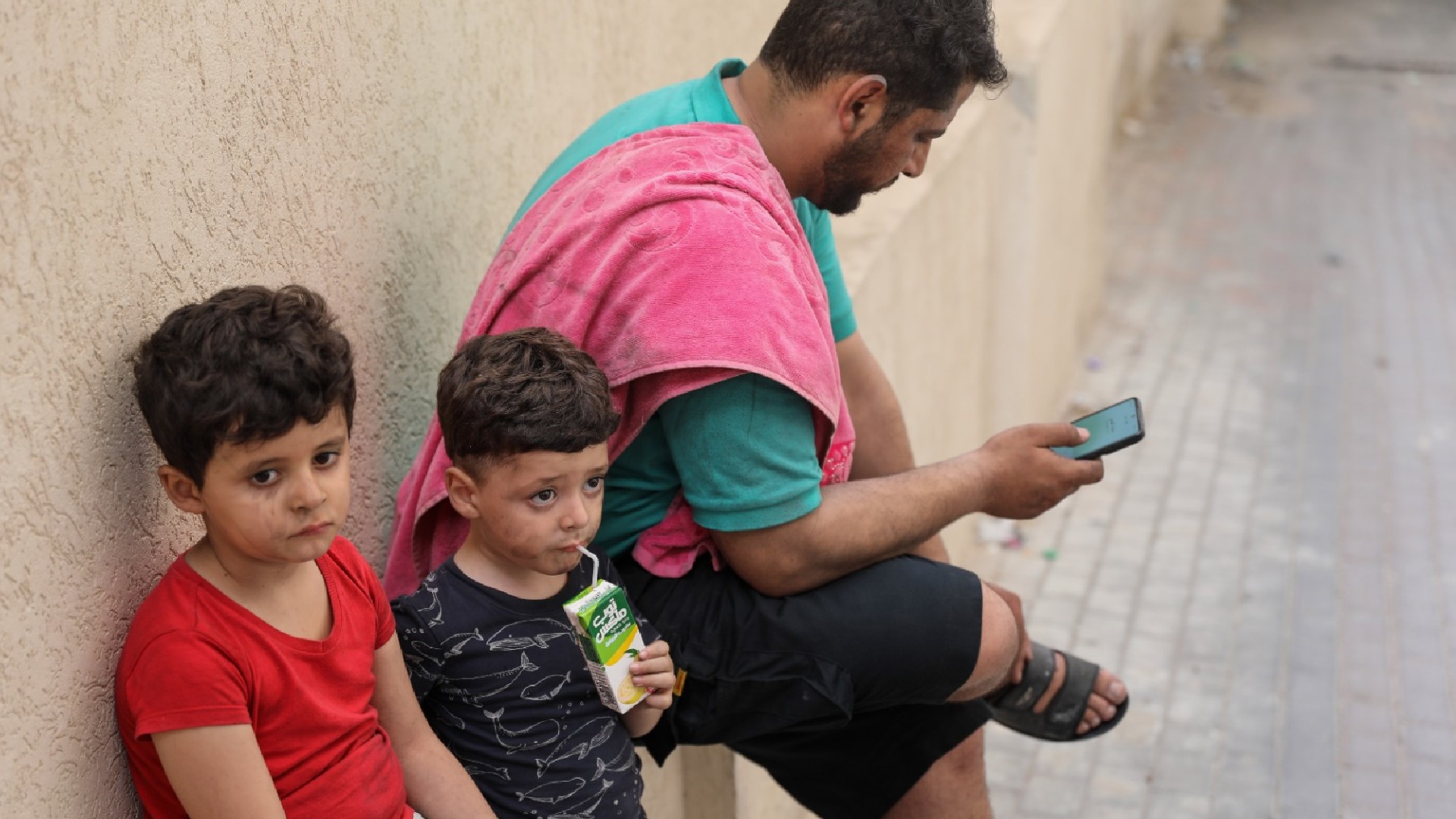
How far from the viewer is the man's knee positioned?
2.50 meters

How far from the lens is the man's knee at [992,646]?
8.20ft

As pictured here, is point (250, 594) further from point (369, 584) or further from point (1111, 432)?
point (1111, 432)

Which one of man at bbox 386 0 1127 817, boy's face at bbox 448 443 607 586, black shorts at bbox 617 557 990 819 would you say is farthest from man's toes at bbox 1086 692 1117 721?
boy's face at bbox 448 443 607 586

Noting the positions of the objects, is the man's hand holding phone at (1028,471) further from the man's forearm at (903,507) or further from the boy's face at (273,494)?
the boy's face at (273,494)

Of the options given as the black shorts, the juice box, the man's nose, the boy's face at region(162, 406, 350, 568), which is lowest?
the black shorts

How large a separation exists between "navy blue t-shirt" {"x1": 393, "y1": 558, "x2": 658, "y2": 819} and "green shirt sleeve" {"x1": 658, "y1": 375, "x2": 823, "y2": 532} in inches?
9.6

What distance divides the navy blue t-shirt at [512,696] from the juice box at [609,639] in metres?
0.04

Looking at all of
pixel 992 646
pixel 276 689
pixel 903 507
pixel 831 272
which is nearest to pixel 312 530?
pixel 276 689

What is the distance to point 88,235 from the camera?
1.69 metres

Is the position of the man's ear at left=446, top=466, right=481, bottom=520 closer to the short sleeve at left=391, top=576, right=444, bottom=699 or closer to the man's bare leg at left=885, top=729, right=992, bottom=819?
the short sleeve at left=391, top=576, right=444, bottom=699

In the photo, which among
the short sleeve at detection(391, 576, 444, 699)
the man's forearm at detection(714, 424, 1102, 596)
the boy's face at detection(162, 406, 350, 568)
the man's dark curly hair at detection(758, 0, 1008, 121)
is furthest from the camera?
the man's dark curly hair at detection(758, 0, 1008, 121)

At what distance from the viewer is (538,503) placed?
206cm

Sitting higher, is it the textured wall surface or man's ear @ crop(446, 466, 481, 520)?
the textured wall surface

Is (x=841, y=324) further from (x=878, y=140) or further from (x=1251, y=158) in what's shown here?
(x=1251, y=158)
